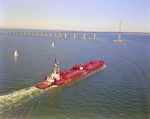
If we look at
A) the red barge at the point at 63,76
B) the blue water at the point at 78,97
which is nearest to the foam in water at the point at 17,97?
the blue water at the point at 78,97

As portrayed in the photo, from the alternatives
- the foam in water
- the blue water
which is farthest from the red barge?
the foam in water

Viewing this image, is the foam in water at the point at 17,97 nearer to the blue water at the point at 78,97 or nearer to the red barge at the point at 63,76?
the blue water at the point at 78,97

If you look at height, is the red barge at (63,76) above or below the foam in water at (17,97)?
above

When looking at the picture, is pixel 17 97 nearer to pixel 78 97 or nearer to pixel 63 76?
pixel 78 97

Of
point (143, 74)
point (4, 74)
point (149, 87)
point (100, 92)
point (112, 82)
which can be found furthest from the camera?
point (143, 74)

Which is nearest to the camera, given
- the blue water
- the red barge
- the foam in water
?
the blue water

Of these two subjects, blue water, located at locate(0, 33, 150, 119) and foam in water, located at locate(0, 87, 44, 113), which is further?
foam in water, located at locate(0, 87, 44, 113)

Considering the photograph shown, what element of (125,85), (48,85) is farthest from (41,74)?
(125,85)

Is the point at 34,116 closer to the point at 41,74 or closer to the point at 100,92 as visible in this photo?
the point at 100,92

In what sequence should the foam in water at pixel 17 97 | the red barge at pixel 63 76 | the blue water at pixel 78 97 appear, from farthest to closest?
the red barge at pixel 63 76 < the foam in water at pixel 17 97 < the blue water at pixel 78 97

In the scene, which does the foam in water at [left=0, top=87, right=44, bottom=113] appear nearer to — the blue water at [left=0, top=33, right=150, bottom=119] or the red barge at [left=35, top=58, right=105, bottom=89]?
the blue water at [left=0, top=33, right=150, bottom=119]

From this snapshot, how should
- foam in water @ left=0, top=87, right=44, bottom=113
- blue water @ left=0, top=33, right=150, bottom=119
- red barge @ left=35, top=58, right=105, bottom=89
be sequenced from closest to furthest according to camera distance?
blue water @ left=0, top=33, right=150, bottom=119 → foam in water @ left=0, top=87, right=44, bottom=113 → red barge @ left=35, top=58, right=105, bottom=89
